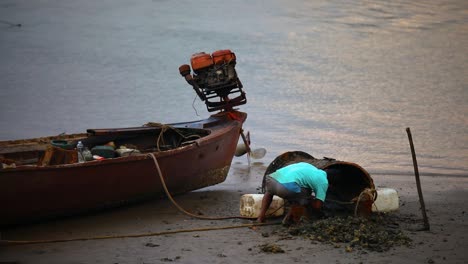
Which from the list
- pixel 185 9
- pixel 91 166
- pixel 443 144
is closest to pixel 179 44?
pixel 185 9

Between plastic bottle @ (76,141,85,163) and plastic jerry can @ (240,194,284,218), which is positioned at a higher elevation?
plastic bottle @ (76,141,85,163)

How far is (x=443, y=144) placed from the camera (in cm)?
1360

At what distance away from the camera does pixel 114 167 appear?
25.5ft

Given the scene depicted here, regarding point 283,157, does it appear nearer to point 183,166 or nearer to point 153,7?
point 183,166

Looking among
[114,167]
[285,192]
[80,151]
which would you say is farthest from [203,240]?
[80,151]

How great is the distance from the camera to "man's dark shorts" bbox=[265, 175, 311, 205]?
7.22m

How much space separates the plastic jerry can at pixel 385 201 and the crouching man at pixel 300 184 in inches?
38.7

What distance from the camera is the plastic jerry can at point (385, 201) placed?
317 inches

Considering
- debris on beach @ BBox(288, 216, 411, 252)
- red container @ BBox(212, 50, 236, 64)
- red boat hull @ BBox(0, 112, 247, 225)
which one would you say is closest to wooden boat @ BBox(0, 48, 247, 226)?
red boat hull @ BBox(0, 112, 247, 225)

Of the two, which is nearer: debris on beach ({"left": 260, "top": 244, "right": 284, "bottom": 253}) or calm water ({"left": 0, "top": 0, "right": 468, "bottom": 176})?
debris on beach ({"left": 260, "top": 244, "right": 284, "bottom": 253})

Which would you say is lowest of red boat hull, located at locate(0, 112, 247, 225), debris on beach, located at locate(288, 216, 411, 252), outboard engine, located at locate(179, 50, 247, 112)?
debris on beach, located at locate(288, 216, 411, 252)

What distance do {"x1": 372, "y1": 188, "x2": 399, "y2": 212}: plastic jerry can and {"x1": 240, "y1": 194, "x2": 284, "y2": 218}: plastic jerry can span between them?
103 centimetres

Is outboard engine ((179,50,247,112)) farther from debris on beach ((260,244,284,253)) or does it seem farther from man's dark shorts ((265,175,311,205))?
debris on beach ((260,244,284,253))

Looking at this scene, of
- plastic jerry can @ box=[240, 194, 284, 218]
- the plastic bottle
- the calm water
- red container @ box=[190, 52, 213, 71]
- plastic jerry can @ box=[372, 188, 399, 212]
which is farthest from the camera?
the calm water
